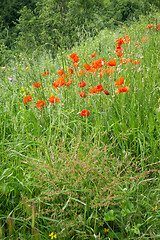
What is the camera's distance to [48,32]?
7.35 meters

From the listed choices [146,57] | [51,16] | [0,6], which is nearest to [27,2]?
[0,6]

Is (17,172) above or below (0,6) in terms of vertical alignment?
below

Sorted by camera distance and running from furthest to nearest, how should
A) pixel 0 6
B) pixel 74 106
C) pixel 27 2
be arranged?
pixel 27 2
pixel 0 6
pixel 74 106

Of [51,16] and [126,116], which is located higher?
[51,16]

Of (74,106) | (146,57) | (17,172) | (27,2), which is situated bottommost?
(17,172)

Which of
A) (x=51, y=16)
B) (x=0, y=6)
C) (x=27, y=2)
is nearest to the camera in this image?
(x=51, y=16)

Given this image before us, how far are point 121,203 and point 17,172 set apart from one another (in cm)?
70

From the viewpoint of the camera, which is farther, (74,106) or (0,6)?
(0,6)

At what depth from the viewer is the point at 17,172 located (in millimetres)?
1426

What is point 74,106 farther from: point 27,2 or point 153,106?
point 27,2

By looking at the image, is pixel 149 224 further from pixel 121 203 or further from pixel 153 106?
pixel 153 106

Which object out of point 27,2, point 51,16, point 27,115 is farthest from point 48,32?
point 27,2

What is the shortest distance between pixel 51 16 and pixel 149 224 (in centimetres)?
751

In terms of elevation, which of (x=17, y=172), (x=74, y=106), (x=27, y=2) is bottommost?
(x=17, y=172)
